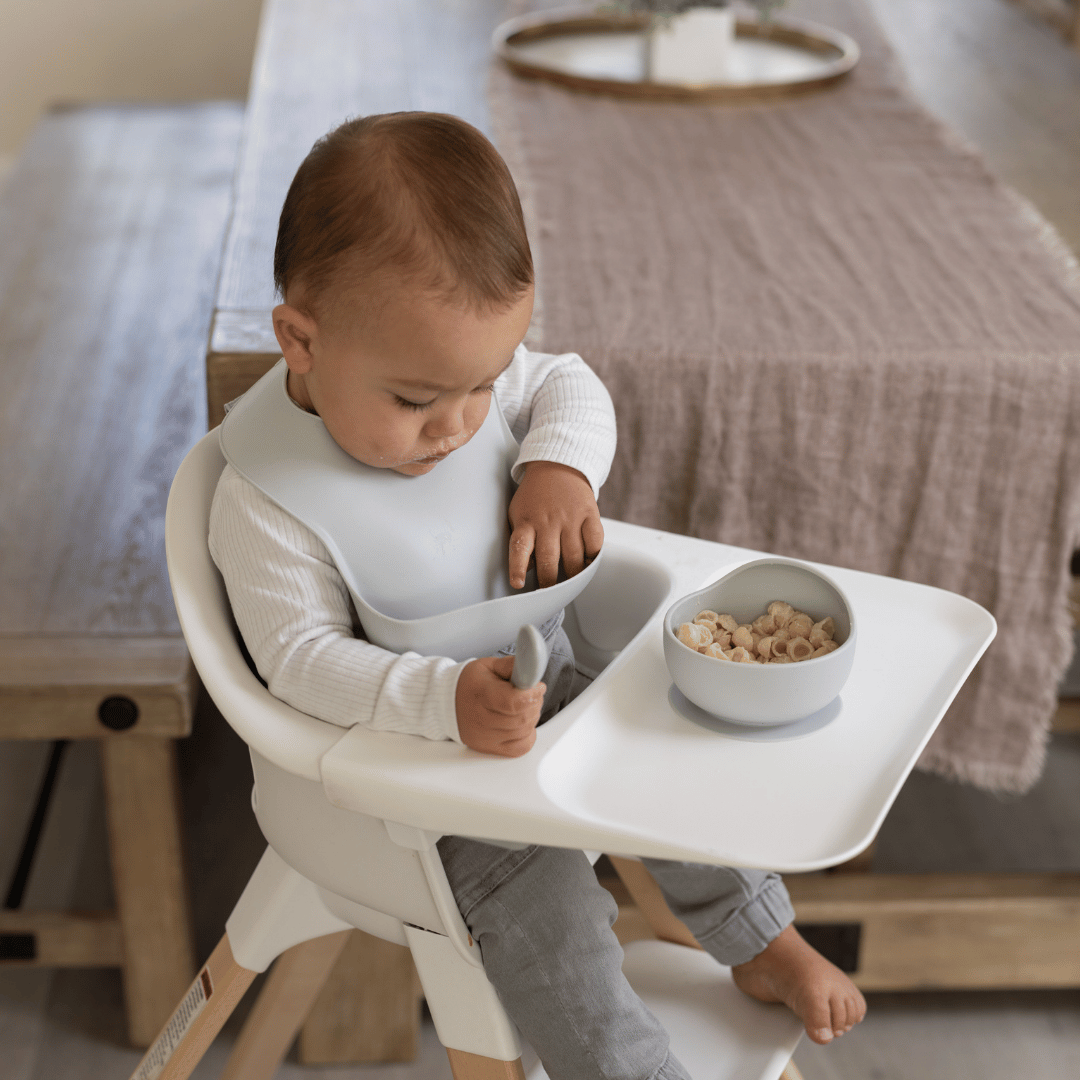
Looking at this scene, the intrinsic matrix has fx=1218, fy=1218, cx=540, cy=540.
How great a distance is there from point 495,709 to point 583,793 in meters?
0.06

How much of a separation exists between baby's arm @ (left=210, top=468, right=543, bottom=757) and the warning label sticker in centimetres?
29

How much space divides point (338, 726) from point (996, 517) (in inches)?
25.2

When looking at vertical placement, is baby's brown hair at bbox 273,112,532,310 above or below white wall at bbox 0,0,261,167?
above

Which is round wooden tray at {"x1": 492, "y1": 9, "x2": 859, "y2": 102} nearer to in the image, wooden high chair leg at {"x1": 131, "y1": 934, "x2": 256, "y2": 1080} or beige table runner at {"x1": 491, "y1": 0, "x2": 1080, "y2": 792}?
beige table runner at {"x1": 491, "y1": 0, "x2": 1080, "y2": 792}

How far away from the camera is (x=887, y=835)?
1.49 m

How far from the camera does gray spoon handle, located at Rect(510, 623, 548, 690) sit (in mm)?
566

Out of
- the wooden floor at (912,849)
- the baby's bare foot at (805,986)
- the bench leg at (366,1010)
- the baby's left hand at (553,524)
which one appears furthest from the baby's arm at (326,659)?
the wooden floor at (912,849)

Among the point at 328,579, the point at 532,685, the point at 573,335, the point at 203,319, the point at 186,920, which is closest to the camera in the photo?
the point at 532,685

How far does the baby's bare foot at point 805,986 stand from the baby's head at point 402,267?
43 cm

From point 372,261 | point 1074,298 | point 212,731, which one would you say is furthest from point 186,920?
point 1074,298

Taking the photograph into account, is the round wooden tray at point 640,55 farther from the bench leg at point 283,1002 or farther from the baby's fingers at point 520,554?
the bench leg at point 283,1002

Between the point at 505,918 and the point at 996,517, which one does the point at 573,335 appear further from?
the point at 505,918

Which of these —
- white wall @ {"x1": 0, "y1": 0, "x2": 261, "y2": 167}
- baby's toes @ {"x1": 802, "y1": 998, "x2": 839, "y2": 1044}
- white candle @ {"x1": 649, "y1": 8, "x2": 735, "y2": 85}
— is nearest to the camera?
baby's toes @ {"x1": 802, "y1": 998, "x2": 839, "y2": 1044}

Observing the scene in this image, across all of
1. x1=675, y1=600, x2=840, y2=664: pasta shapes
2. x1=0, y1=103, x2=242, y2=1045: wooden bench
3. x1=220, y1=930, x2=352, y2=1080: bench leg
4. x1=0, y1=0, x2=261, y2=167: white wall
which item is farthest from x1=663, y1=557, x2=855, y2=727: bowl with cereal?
x1=0, y1=0, x2=261, y2=167: white wall
